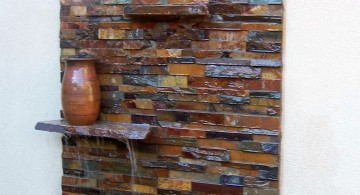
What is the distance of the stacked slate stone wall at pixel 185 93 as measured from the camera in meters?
2.54

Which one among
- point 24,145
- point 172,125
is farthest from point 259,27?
point 24,145

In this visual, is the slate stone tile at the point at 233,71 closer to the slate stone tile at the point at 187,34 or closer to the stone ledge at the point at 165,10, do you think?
the slate stone tile at the point at 187,34

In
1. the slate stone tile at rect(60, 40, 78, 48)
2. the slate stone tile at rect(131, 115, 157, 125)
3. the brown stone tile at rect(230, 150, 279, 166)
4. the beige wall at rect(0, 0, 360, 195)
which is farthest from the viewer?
the slate stone tile at rect(60, 40, 78, 48)

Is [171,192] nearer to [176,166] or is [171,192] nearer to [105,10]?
[176,166]

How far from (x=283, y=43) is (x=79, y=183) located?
1450mm

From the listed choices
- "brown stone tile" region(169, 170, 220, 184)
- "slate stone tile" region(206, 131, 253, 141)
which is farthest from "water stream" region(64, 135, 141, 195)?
"slate stone tile" region(206, 131, 253, 141)

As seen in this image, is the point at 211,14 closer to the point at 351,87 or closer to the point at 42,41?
the point at 351,87

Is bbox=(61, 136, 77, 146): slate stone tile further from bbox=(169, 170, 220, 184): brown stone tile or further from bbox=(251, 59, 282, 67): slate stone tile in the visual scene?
bbox=(251, 59, 282, 67): slate stone tile

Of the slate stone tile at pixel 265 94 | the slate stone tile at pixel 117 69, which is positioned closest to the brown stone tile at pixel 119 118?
the slate stone tile at pixel 117 69

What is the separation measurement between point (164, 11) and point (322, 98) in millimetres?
932

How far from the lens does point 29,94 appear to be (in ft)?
9.91

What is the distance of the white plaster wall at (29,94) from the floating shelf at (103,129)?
0.22 meters

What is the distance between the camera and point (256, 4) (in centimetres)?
251

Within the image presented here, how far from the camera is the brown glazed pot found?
2.65 metres
